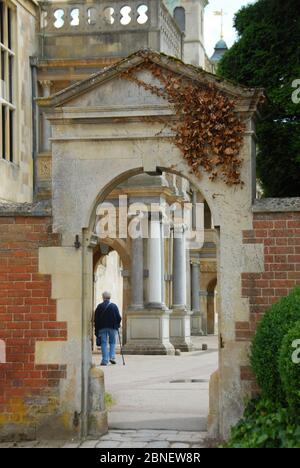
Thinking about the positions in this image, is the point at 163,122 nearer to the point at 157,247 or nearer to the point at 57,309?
the point at 57,309

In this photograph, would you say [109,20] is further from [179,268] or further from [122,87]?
[122,87]

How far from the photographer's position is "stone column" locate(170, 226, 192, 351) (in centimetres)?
2789

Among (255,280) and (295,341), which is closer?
(295,341)

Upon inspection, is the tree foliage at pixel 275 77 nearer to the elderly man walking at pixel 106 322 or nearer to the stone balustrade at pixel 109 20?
the elderly man walking at pixel 106 322

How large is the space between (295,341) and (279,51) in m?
8.98

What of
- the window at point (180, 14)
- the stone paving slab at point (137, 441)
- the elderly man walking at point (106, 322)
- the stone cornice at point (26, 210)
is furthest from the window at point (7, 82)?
the window at point (180, 14)

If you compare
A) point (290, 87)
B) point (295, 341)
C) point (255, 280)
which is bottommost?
point (295, 341)

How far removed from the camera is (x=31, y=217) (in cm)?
1052

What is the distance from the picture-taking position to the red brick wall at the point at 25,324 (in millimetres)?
10312

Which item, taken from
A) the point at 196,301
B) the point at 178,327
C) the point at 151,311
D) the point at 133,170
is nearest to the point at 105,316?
the point at 151,311

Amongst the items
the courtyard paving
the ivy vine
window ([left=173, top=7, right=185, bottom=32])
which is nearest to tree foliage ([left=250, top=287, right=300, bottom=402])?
the ivy vine

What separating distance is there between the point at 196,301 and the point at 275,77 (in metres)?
25.1

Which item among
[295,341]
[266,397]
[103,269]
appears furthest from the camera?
[103,269]

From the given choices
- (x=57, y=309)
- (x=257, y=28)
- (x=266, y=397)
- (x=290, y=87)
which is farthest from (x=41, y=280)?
(x=257, y=28)
